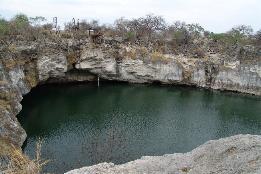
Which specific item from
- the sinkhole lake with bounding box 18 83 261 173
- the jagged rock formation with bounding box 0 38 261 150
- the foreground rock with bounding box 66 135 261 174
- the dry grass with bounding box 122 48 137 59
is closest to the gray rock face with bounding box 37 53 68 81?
the jagged rock formation with bounding box 0 38 261 150

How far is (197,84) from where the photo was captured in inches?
3263

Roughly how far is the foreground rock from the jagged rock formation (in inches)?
1635

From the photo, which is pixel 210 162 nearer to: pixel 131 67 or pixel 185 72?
pixel 131 67

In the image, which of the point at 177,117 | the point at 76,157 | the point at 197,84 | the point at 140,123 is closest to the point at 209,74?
the point at 197,84

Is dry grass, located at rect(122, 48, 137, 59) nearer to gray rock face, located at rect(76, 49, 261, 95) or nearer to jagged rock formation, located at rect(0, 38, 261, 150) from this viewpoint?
jagged rock formation, located at rect(0, 38, 261, 150)

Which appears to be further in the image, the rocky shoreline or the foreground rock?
the rocky shoreline

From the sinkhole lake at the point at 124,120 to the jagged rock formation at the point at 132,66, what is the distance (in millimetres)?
2607

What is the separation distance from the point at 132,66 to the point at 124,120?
2729cm

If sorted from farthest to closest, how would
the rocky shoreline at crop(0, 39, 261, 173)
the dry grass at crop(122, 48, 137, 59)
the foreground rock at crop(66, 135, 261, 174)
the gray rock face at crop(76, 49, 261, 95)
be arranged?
1. the dry grass at crop(122, 48, 137, 59)
2. the gray rock face at crop(76, 49, 261, 95)
3. the rocky shoreline at crop(0, 39, 261, 173)
4. the foreground rock at crop(66, 135, 261, 174)

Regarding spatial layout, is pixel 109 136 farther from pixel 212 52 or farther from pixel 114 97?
pixel 212 52

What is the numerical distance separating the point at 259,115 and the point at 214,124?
11981 mm

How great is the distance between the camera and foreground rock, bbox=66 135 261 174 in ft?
84.6

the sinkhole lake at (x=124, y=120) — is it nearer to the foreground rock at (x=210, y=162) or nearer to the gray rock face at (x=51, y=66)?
the gray rock face at (x=51, y=66)

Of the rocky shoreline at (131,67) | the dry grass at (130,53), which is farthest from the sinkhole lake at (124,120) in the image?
the dry grass at (130,53)
